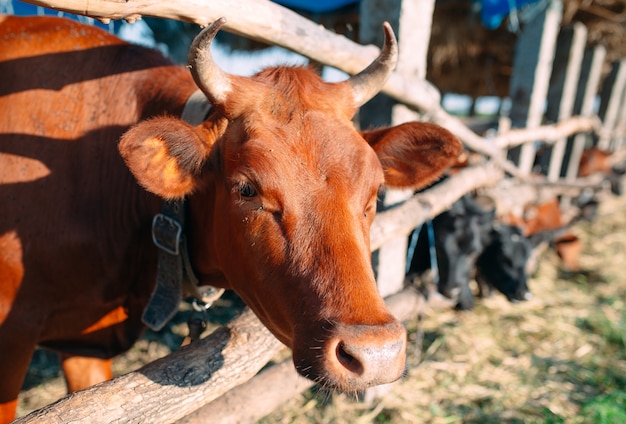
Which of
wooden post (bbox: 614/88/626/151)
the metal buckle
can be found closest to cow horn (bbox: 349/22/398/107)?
the metal buckle

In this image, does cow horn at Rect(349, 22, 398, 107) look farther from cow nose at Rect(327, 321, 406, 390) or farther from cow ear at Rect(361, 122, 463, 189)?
cow nose at Rect(327, 321, 406, 390)

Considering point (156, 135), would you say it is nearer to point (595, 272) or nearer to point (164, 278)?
point (164, 278)

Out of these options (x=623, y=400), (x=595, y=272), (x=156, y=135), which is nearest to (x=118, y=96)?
(x=156, y=135)

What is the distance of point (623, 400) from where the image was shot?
3580 millimetres

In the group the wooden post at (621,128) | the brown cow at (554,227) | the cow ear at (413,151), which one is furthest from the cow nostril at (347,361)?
the wooden post at (621,128)

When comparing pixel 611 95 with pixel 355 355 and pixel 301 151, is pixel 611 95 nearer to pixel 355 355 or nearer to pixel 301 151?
pixel 301 151

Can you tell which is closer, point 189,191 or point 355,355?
point 355,355

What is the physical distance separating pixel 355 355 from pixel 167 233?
3.65 feet

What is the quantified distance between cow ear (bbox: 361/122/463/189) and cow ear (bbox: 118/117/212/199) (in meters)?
0.85

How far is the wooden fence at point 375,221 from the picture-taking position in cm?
149

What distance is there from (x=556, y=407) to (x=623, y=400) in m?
0.52

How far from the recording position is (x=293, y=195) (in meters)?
1.61

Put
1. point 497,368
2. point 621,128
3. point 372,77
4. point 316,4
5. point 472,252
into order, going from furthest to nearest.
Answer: point 621,128 < point 316,4 < point 497,368 < point 472,252 < point 372,77

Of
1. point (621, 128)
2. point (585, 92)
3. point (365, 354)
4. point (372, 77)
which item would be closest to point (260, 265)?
point (365, 354)
